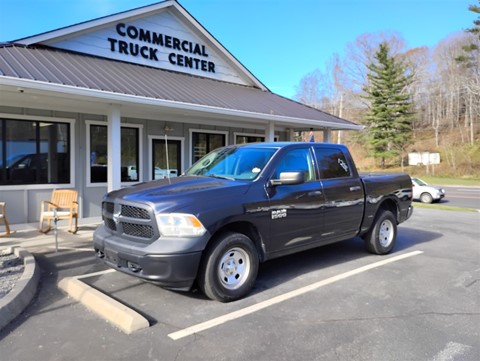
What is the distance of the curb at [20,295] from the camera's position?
401cm

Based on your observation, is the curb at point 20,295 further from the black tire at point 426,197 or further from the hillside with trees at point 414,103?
the hillside with trees at point 414,103

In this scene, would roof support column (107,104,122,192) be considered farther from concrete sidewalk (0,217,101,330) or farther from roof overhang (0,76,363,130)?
concrete sidewalk (0,217,101,330)

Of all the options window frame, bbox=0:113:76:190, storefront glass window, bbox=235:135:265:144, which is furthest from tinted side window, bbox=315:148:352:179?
storefront glass window, bbox=235:135:265:144

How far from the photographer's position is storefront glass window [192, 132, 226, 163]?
42.6ft

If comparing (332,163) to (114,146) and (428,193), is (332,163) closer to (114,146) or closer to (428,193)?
(114,146)

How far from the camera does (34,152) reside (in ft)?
31.2

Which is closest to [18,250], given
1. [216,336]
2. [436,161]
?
[216,336]

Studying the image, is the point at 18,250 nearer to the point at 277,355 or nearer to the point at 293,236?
the point at 293,236

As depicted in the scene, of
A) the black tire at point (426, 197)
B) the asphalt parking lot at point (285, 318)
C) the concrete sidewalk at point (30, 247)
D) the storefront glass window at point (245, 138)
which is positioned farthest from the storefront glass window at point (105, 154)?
the black tire at point (426, 197)

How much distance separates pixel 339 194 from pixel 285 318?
7.87ft

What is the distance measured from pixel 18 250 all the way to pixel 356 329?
5455 millimetres

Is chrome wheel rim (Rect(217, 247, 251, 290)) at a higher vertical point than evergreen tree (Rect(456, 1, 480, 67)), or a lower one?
lower

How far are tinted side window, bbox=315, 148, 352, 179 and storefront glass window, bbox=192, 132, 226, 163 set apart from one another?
7316 mm

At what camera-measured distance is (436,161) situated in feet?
139
